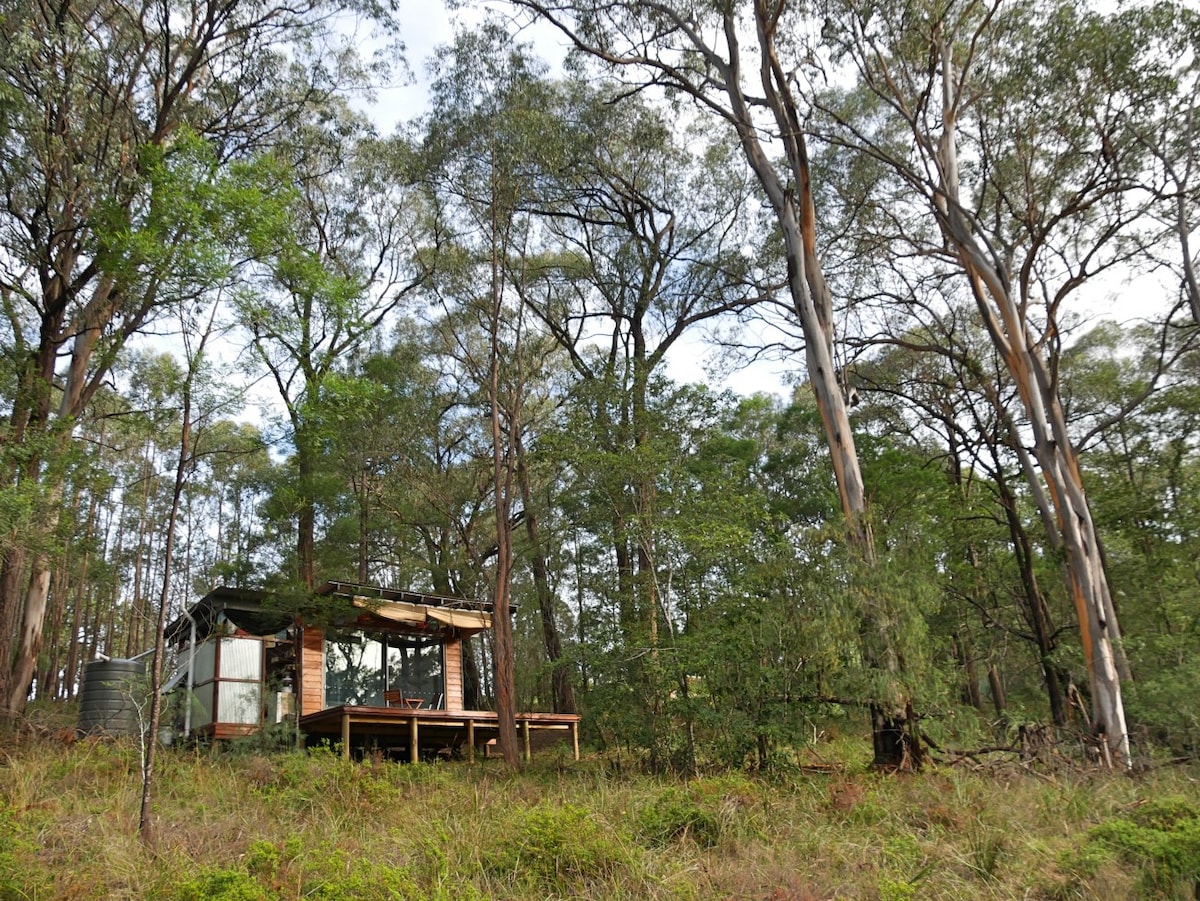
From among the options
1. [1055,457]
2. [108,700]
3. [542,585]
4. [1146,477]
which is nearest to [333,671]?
[108,700]

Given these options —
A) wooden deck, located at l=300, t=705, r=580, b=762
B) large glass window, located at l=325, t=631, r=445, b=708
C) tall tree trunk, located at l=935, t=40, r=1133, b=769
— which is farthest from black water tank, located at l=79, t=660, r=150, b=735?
tall tree trunk, located at l=935, t=40, r=1133, b=769

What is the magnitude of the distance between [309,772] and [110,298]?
7.40 meters

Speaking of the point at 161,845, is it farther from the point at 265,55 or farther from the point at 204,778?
the point at 265,55

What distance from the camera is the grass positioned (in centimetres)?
465

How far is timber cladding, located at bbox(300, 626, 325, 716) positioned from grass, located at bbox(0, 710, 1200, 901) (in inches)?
212

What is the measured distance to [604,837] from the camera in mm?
5555

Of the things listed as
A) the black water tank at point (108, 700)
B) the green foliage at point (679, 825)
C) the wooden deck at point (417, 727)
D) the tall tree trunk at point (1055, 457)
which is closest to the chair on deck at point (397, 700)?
the wooden deck at point (417, 727)

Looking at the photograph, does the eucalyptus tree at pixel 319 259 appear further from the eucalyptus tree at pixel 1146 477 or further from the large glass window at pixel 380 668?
the eucalyptus tree at pixel 1146 477

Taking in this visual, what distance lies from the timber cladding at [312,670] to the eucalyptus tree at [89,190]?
420cm

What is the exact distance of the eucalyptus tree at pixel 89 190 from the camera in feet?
31.0

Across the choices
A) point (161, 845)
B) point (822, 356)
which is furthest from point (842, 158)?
point (161, 845)

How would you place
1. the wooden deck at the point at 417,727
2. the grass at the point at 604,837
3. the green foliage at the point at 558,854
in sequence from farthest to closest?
the wooden deck at the point at 417,727, the green foliage at the point at 558,854, the grass at the point at 604,837

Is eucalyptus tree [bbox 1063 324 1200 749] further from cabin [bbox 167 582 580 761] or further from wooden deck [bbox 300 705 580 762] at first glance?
cabin [bbox 167 582 580 761]

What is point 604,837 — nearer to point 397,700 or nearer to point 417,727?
point 417,727
